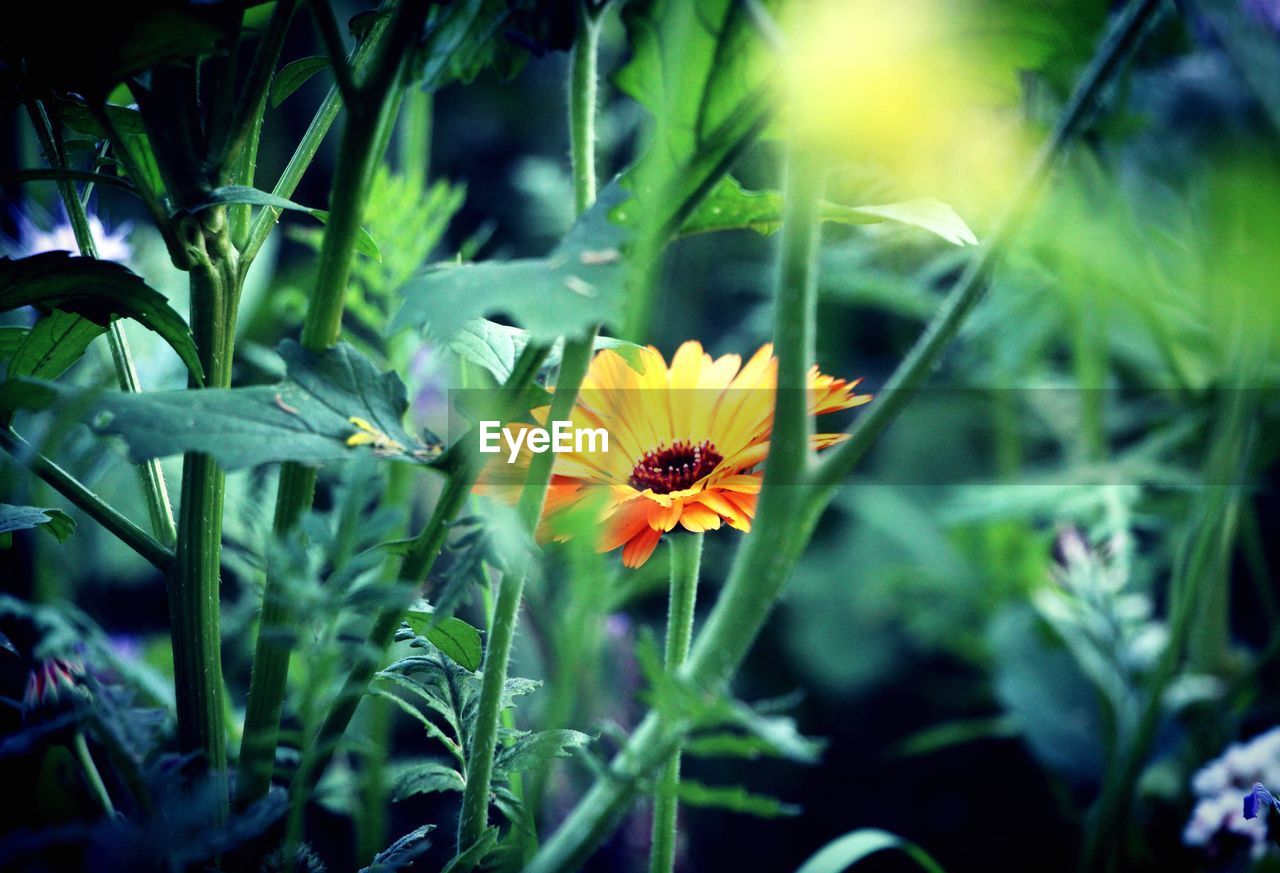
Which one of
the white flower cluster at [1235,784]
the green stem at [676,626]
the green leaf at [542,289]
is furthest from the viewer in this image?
the white flower cluster at [1235,784]

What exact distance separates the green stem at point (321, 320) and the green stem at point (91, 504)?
0.13ft

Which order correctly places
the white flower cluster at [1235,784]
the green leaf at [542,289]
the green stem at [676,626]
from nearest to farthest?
the green leaf at [542,289], the green stem at [676,626], the white flower cluster at [1235,784]

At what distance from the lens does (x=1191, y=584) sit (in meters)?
0.54

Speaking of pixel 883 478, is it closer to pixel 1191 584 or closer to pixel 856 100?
pixel 1191 584

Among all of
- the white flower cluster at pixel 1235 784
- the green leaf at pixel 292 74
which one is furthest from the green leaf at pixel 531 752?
the white flower cluster at pixel 1235 784

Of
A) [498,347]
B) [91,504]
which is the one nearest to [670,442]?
[498,347]

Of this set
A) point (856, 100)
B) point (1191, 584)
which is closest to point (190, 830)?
point (856, 100)

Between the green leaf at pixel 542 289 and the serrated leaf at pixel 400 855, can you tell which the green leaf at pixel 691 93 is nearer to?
the green leaf at pixel 542 289

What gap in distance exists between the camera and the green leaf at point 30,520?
10.7 inches

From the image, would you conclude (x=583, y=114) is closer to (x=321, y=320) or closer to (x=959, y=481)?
(x=321, y=320)

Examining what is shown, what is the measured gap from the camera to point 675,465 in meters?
0.41

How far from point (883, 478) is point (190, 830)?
103 centimetres

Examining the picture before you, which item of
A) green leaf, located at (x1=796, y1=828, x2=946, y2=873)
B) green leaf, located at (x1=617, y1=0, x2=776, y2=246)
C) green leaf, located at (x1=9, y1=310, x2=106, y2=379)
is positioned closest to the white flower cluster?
green leaf, located at (x1=796, y1=828, x2=946, y2=873)

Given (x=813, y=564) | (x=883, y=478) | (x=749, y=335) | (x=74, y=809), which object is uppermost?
(x=749, y=335)
